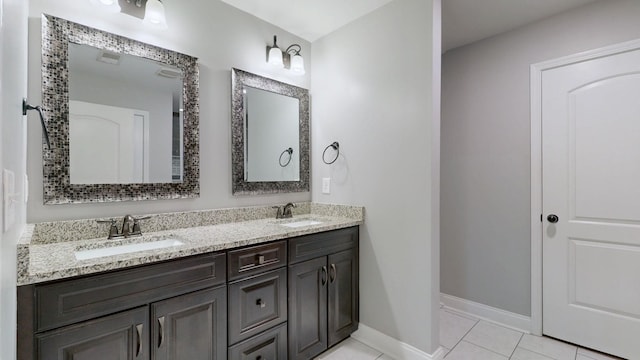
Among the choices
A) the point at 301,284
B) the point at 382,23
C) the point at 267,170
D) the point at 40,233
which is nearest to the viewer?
the point at 40,233

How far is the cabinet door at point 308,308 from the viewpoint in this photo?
5.93ft

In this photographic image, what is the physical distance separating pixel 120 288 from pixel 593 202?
2956 millimetres

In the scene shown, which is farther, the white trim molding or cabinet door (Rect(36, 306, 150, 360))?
the white trim molding

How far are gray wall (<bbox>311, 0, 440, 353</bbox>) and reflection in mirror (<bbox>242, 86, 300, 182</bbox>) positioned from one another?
307 mm

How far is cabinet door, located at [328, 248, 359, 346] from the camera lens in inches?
81.4

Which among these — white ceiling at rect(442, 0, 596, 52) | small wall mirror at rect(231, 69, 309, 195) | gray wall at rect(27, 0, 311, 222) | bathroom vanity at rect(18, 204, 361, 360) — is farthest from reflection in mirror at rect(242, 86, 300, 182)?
white ceiling at rect(442, 0, 596, 52)

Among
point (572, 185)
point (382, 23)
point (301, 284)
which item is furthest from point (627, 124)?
point (301, 284)

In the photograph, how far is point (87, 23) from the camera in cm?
155

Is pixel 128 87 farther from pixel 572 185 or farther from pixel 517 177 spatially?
pixel 572 185

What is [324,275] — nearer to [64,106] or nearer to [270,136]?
[270,136]

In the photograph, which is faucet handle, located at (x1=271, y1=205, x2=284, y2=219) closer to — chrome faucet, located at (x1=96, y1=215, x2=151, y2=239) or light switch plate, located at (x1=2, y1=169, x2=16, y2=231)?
chrome faucet, located at (x1=96, y1=215, x2=151, y2=239)

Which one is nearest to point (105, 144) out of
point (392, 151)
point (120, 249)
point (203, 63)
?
point (120, 249)

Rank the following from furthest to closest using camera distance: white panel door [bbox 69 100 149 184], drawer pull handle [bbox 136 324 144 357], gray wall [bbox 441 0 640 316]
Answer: gray wall [bbox 441 0 640 316] → white panel door [bbox 69 100 149 184] → drawer pull handle [bbox 136 324 144 357]

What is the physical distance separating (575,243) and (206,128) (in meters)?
2.83
